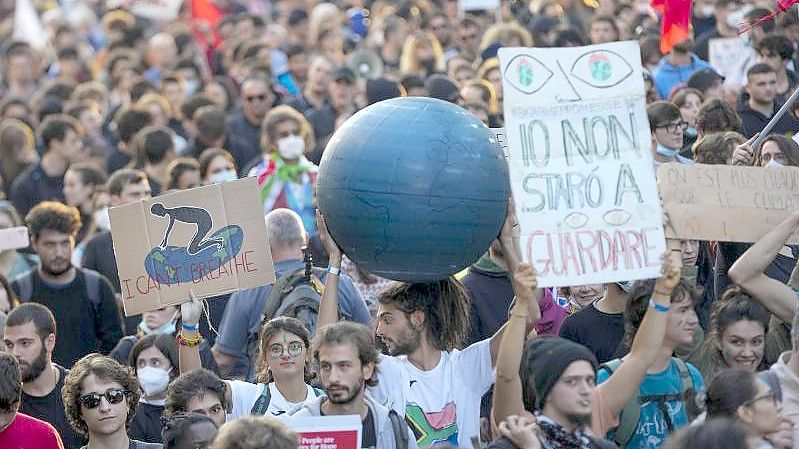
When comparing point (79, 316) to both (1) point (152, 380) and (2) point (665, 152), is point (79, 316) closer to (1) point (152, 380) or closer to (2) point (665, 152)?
(1) point (152, 380)

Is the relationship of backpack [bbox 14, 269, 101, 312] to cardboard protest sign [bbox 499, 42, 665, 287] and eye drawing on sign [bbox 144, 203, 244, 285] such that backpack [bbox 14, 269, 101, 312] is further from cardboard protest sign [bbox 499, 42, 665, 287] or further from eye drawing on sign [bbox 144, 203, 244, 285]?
cardboard protest sign [bbox 499, 42, 665, 287]

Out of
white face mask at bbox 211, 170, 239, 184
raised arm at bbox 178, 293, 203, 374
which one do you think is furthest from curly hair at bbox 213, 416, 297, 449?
white face mask at bbox 211, 170, 239, 184

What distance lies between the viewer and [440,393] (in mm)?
7770

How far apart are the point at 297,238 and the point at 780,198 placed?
9.34 ft

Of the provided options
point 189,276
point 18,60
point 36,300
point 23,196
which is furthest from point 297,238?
point 18,60

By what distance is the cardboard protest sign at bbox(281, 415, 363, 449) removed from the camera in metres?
6.96

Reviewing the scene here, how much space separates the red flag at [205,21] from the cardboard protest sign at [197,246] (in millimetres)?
13571

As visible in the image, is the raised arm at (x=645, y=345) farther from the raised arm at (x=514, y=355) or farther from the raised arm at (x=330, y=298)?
the raised arm at (x=330, y=298)

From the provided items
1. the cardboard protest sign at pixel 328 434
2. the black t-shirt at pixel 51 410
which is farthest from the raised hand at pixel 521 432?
the black t-shirt at pixel 51 410

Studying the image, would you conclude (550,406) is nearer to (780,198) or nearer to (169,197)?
(780,198)

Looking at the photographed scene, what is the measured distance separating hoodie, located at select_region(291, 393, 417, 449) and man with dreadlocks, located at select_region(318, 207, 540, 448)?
0.20m

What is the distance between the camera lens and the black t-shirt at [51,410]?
872 centimetres

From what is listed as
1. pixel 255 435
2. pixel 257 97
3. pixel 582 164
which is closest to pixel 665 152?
pixel 582 164

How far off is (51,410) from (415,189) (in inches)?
93.5
